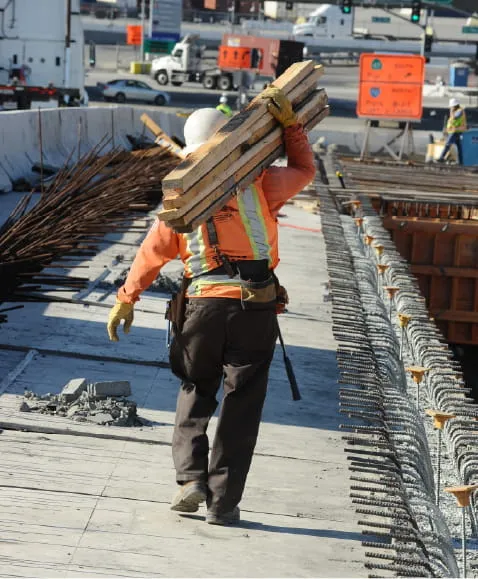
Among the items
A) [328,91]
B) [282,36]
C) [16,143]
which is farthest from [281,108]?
[282,36]

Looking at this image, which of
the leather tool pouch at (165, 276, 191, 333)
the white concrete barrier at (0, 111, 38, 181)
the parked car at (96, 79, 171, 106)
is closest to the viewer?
the leather tool pouch at (165, 276, 191, 333)

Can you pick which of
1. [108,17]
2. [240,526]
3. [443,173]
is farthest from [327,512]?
[108,17]

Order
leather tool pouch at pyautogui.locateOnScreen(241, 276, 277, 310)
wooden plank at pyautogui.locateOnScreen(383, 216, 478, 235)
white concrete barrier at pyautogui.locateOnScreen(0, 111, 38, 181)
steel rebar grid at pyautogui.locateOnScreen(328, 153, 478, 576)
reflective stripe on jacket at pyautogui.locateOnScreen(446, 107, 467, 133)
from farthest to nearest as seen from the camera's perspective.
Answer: reflective stripe on jacket at pyautogui.locateOnScreen(446, 107, 467, 133) < wooden plank at pyautogui.locateOnScreen(383, 216, 478, 235) < white concrete barrier at pyautogui.locateOnScreen(0, 111, 38, 181) < steel rebar grid at pyautogui.locateOnScreen(328, 153, 478, 576) < leather tool pouch at pyautogui.locateOnScreen(241, 276, 277, 310)

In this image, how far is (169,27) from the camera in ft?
284

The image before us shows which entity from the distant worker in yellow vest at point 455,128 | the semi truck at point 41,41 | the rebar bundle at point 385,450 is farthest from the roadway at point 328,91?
the rebar bundle at point 385,450

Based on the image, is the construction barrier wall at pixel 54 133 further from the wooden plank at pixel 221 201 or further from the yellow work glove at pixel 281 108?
the wooden plank at pixel 221 201

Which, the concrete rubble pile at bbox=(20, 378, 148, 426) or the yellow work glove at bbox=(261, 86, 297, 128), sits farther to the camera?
the concrete rubble pile at bbox=(20, 378, 148, 426)

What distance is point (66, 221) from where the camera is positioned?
38.7ft

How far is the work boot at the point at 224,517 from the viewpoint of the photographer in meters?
5.95

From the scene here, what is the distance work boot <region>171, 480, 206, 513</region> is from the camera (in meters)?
5.93

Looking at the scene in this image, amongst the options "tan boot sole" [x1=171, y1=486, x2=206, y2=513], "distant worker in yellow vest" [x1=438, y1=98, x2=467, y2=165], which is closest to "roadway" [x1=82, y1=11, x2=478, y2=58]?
"distant worker in yellow vest" [x1=438, y1=98, x2=467, y2=165]

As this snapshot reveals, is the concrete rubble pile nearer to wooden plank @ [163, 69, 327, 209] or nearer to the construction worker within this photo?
the construction worker

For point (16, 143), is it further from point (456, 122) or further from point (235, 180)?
point (456, 122)

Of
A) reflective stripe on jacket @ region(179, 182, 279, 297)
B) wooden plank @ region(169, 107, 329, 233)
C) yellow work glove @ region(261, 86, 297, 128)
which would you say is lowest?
reflective stripe on jacket @ region(179, 182, 279, 297)
